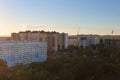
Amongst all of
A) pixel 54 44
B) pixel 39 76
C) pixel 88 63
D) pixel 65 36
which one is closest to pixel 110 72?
pixel 88 63

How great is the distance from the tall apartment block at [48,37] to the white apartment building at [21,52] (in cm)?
280

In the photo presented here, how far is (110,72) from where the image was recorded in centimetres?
607

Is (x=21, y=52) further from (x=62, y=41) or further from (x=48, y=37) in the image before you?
(x=62, y=41)

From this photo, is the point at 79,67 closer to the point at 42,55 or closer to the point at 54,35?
the point at 42,55

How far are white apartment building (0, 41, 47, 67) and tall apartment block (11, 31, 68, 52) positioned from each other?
9.19 feet

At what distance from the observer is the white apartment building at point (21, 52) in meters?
11.5

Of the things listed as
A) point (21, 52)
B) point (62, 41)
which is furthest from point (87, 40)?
point (21, 52)

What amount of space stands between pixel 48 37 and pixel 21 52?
4.84 m

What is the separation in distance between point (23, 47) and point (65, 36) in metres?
6.78

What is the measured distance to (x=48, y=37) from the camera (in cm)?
1730

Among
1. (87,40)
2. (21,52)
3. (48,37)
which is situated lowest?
(21,52)

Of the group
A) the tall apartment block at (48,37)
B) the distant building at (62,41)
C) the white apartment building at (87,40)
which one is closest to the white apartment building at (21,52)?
the tall apartment block at (48,37)

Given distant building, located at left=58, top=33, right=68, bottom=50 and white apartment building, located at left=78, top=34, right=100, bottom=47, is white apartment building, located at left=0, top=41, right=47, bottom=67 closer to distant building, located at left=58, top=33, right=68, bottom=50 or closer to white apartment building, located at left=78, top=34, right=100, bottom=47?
distant building, located at left=58, top=33, right=68, bottom=50

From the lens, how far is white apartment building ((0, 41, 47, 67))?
11.5m
